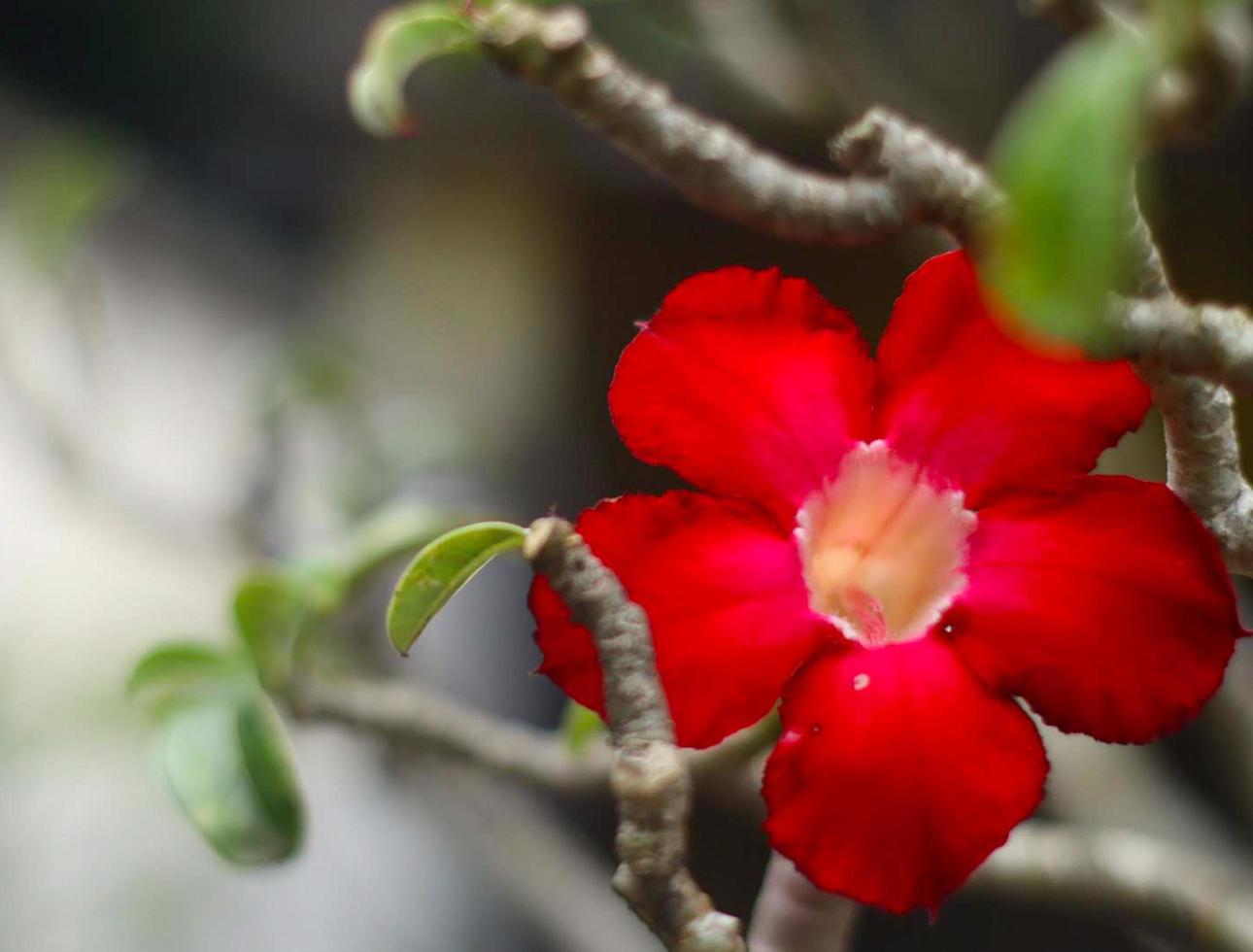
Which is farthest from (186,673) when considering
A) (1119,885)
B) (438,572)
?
(1119,885)

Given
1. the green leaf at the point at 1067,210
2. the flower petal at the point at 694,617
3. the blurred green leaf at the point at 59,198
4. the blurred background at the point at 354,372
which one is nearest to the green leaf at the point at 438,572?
the flower petal at the point at 694,617

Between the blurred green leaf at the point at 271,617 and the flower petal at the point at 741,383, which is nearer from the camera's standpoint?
the flower petal at the point at 741,383

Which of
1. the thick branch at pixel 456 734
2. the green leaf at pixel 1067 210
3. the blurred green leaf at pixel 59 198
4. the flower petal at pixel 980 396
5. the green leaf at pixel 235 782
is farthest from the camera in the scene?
the blurred green leaf at pixel 59 198

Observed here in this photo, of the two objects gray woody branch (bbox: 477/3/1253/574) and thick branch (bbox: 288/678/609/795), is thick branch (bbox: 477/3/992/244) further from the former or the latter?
thick branch (bbox: 288/678/609/795)

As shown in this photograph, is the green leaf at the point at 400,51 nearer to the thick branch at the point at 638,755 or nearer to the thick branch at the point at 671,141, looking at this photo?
the thick branch at the point at 671,141

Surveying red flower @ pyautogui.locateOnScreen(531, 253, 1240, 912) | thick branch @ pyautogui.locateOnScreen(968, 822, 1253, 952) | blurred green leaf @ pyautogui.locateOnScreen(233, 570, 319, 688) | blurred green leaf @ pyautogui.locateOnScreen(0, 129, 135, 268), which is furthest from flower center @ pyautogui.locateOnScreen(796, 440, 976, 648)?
blurred green leaf @ pyautogui.locateOnScreen(0, 129, 135, 268)

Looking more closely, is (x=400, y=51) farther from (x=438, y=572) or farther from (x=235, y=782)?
(x=235, y=782)
